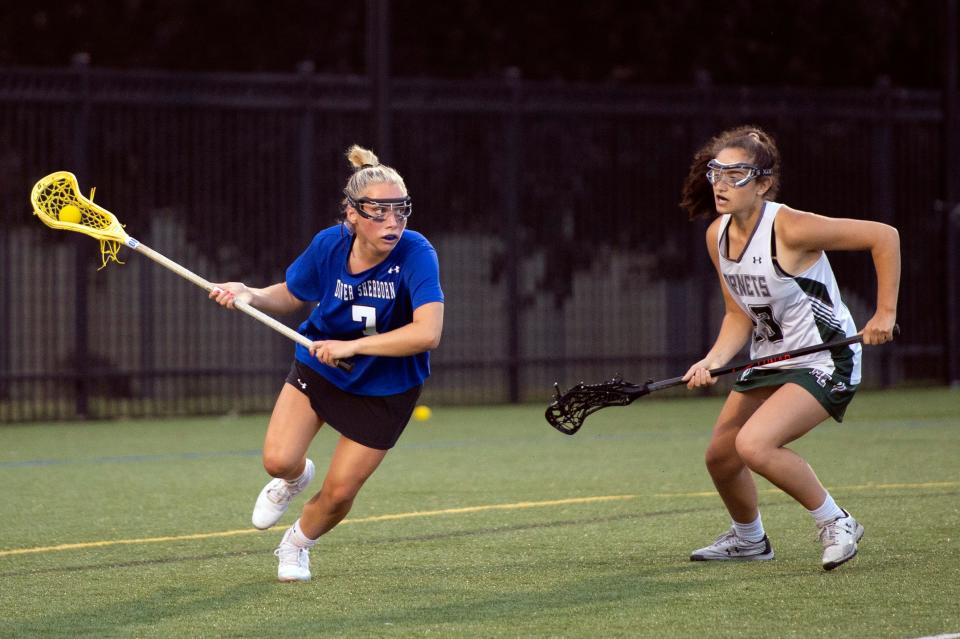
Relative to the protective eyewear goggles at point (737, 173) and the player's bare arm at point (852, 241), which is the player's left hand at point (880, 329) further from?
the protective eyewear goggles at point (737, 173)

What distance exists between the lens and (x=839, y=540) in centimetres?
654

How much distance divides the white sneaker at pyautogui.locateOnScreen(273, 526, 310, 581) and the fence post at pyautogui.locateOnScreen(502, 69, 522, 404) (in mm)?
8968

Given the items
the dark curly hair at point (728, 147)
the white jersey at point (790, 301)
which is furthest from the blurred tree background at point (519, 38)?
the white jersey at point (790, 301)

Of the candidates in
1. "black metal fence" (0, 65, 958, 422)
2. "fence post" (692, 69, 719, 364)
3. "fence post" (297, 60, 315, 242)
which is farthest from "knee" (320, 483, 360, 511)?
"fence post" (692, 69, 719, 364)

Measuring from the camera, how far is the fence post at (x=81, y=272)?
45.4 feet

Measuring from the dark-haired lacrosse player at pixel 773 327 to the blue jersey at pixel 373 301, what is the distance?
3.91 feet

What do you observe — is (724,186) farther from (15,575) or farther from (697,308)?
(697,308)

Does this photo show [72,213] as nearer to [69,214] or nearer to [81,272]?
[69,214]

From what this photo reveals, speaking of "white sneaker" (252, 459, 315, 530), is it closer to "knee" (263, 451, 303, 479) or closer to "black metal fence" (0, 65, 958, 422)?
"knee" (263, 451, 303, 479)

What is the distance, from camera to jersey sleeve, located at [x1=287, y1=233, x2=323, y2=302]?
6756 mm

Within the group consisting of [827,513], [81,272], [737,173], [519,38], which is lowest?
[827,513]

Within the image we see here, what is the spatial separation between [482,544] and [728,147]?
7.24 feet

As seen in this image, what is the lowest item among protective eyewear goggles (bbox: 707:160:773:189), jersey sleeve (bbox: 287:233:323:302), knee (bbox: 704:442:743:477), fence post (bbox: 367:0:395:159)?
knee (bbox: 704:442:743:477)

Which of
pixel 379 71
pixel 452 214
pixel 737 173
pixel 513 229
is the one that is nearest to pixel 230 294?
pixel 737 173
